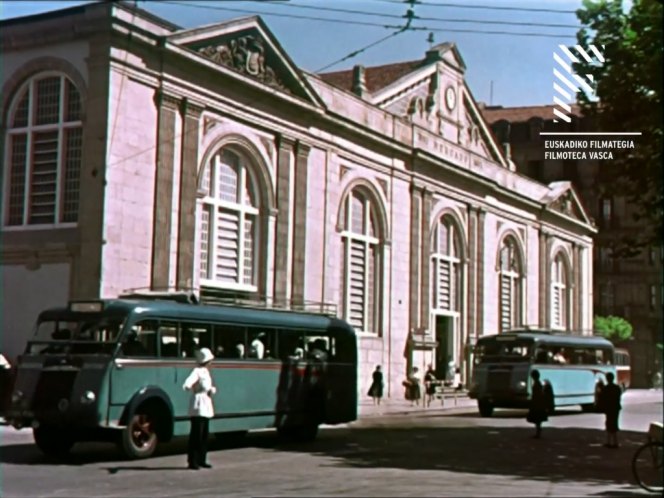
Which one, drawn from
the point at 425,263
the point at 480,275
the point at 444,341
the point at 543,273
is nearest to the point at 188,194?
the point at 425,263

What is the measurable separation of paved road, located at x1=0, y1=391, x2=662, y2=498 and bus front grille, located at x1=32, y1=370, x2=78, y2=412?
0.87 m

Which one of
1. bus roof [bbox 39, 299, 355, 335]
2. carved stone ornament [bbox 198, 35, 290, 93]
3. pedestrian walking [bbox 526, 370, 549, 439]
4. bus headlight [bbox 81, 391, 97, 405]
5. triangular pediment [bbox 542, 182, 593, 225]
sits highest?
carved stone ornament [bbox 198, 35, 290, 93]

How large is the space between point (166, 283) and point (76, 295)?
3133 mm

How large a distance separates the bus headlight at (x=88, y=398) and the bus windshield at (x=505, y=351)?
61.3ft

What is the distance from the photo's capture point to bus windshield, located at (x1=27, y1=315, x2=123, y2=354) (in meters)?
16.2

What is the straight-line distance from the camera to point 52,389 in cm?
1593

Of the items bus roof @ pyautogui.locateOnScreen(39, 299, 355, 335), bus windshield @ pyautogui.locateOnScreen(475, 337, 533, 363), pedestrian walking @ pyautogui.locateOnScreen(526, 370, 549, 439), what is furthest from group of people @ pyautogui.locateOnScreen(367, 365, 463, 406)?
bus roof @ pyautogui.locateOnScreen(39, 299, 355, 335)

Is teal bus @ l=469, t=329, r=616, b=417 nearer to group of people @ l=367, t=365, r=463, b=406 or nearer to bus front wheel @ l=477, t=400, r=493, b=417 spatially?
bus front wheel @ l=477, t=400, r=493, b=417

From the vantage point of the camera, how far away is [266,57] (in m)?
31.8

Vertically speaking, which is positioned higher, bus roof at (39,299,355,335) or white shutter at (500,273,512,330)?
white shutter at (500,273,512,330)

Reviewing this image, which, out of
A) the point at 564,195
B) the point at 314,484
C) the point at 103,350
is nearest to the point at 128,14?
the point at 103,350

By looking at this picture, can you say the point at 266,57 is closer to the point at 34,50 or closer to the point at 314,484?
the point at 34,50

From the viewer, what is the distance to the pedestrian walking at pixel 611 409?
20.0 metres

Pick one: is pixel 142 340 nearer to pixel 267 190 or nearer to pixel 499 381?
pixel 267 190
